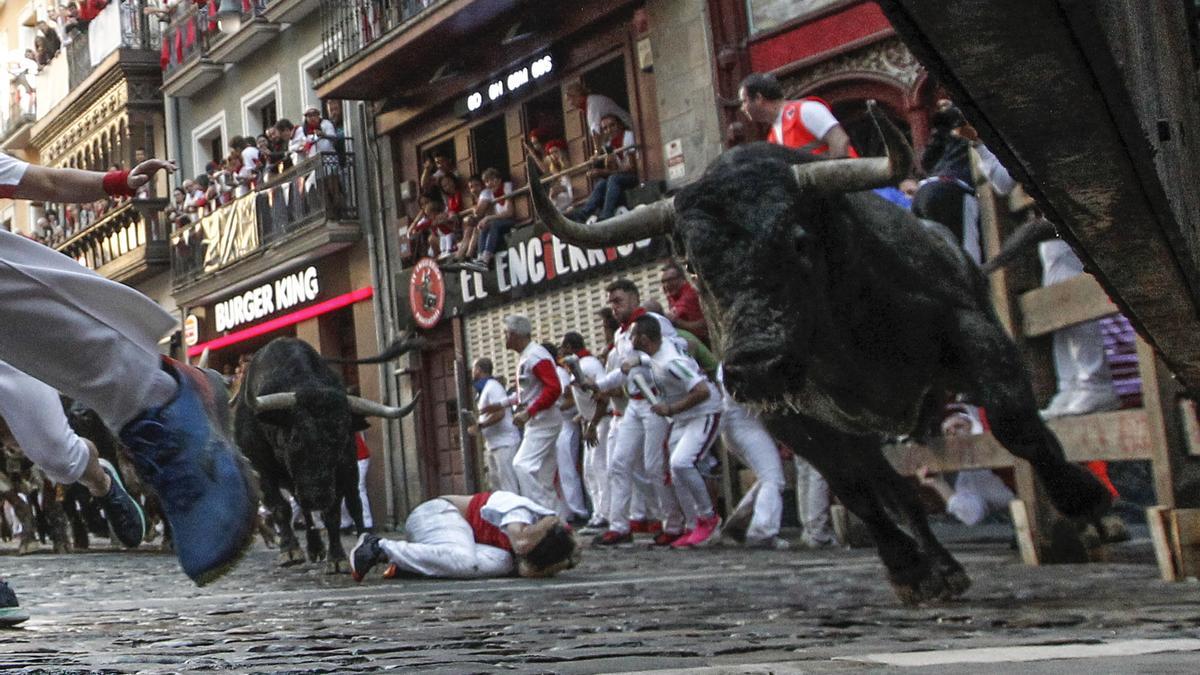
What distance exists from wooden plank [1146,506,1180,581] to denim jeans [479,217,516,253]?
17777mm

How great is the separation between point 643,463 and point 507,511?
4.57 metres

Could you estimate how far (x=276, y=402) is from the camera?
12.0m

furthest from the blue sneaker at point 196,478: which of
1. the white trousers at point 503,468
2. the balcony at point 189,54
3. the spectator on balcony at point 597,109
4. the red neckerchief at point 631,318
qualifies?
the balcony at point 189,54

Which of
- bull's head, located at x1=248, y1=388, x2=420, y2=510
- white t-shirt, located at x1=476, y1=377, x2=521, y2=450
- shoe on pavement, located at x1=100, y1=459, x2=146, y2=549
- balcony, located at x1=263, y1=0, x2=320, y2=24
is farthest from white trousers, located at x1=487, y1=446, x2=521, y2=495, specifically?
balcony, located at x1=263, y1=0, x2=320, y2=24

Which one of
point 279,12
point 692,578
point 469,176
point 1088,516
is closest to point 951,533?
point 692,578

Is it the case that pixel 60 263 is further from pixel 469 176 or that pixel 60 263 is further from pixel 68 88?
pixel 68 88

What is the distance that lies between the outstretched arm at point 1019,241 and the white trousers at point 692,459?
209 inches

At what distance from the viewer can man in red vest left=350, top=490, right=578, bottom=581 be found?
30.0ft

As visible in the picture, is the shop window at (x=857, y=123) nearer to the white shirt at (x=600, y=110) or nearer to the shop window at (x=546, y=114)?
the white shirt at (x=600, y=110)

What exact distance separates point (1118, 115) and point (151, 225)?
115ft

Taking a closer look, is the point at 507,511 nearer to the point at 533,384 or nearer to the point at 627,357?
the point at 627,357

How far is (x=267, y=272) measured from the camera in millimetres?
31219

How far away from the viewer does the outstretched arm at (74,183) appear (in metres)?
4.82

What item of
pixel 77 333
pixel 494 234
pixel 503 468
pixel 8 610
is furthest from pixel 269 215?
pixel 77 333
